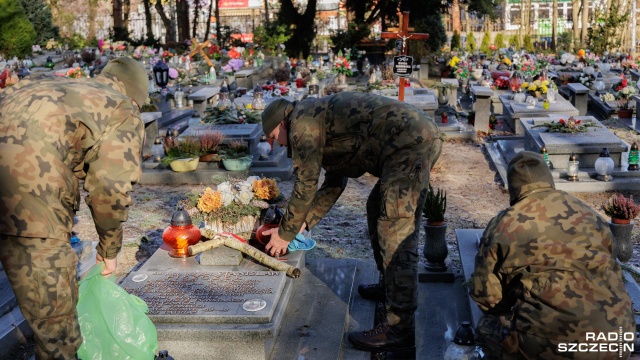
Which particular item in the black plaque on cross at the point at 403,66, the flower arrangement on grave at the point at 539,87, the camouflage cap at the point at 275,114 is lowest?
the flower arrangement on grave at the point at 539,87

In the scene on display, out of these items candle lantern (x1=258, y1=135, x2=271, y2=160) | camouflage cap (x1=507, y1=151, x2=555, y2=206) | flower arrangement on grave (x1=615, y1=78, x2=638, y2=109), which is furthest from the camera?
flower arrangement on grave (x1=615, y1=78, x2=638, y2=109)

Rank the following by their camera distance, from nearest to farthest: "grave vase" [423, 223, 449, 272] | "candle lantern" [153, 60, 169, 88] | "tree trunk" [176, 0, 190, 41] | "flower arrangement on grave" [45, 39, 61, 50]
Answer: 1. "grave vase" [423, 223, 449, 272]
2. "candle lantern" [153, 60, 169, 88]
3. "flower arrangement on grave" [45, 39, 61, 50]
4. "tree trunk" [176, 0, 190, 41]

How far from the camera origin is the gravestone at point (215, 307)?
475 cm

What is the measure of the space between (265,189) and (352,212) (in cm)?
289

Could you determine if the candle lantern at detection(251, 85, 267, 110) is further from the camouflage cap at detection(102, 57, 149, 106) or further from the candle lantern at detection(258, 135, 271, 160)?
the camouflage cap at detection(102, 57, 149, 106)

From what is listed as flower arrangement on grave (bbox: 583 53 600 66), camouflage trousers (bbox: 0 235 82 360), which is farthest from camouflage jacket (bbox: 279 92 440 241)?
flower arrangement on grave (bbox: 583 53 600 66)

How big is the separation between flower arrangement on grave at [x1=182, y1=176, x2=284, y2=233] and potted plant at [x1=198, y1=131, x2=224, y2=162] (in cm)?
433

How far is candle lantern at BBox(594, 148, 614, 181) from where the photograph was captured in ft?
32.4

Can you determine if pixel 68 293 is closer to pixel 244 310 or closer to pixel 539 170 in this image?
pixel 244 310

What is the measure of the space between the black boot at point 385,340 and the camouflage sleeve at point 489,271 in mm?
1271

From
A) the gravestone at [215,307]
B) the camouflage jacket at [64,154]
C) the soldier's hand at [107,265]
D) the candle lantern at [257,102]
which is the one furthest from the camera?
the candle lantern at [257,102]

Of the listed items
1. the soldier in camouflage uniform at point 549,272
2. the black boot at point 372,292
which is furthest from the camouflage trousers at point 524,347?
the black boot at point 372,292

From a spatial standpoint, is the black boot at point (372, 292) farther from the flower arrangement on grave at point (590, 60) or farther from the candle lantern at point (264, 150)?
the flower arrangement on grave at point (590, 60)

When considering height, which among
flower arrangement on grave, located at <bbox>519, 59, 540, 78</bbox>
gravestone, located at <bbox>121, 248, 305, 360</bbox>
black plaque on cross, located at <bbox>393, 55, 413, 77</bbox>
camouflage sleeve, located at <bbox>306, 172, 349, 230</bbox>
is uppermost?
black plaque on cross, located at <bbox>393, 55, 413, 77</bbox>
